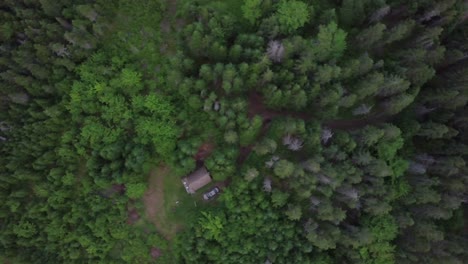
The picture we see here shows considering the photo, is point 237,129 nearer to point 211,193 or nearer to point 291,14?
point 211,193

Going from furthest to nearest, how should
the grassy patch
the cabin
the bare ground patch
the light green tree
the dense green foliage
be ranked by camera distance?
the bare ground patch < the grassy patch < the cabin < the light green tree < the dense green foliage

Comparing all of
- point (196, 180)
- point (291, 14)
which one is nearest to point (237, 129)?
point (196, 180)

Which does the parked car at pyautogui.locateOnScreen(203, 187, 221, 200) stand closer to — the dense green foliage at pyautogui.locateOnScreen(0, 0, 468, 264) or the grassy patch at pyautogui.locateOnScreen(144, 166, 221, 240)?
the grassy patch at pyautogui.locateOnScreen(144, 166, 221, 240)

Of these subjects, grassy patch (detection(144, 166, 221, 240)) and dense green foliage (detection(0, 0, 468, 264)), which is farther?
grassy patch (detection(144, 166, 221, 240))

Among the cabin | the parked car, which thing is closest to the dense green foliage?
the parked car

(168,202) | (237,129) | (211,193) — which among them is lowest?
(211,193)

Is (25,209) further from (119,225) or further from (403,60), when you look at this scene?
(403,60)
